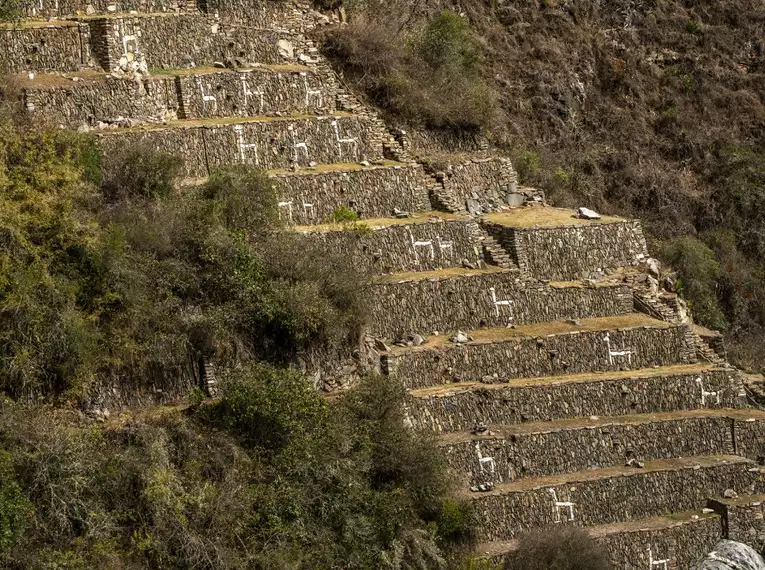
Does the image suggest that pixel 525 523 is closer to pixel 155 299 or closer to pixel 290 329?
pixel 290 329

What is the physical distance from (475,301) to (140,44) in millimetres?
10268

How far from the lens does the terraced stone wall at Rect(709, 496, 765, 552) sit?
41781 millimetres

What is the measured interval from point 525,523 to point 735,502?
18.4ft

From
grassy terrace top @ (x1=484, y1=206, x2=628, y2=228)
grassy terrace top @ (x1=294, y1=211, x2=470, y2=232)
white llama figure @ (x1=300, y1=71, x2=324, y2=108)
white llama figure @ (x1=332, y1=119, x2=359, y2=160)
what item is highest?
white llama figure @ (x1=300, y1=71, x2=324, y2=108)

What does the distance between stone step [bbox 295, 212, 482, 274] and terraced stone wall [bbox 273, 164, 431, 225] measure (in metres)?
0.47

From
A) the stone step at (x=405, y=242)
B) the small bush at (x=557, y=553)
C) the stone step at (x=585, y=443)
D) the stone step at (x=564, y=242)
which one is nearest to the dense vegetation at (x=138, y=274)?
the stone step at (x=405, y=242)

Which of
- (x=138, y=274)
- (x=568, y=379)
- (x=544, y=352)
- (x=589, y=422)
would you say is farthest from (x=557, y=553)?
(x=138, y=274)

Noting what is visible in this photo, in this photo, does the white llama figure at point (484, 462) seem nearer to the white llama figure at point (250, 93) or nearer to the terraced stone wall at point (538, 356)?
the terraced stone wall at point (538, 356)

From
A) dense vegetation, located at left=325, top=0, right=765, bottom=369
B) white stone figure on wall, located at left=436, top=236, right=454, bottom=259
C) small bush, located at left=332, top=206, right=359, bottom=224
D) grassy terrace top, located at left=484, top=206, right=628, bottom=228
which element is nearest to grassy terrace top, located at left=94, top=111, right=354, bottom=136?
small bush, located at left=332, top=206, right=359, bottom=224

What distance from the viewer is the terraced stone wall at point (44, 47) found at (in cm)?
4200

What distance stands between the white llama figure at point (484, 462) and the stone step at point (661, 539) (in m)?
1.78

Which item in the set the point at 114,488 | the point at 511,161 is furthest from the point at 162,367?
the point at 511,161

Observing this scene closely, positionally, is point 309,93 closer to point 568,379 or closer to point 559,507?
point 568,379

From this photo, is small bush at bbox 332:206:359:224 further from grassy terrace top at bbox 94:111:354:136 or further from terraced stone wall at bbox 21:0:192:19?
terraced stone wall at bbox 21:0:192:19
